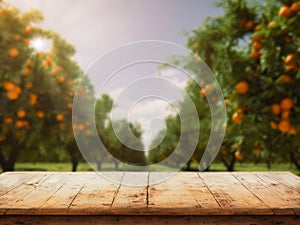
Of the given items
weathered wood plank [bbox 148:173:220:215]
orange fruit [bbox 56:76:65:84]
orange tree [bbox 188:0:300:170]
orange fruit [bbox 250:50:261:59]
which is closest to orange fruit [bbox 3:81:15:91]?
orange fruit [bbox 56:76:65:84]

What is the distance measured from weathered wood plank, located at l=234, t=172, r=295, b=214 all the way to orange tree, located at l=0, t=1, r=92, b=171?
4.02 m

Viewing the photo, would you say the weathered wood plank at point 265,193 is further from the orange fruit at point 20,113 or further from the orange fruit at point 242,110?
the orange fruit at point 20,113

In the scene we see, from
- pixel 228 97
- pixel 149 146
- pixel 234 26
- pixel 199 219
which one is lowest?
pixel 199 219

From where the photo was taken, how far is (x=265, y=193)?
2438mm

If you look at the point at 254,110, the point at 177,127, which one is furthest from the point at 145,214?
the point at 177,127

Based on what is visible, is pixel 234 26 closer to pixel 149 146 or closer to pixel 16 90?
pixel 149 146

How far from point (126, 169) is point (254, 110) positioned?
6.72 feet

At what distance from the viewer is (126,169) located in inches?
136

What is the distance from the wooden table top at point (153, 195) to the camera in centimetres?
197

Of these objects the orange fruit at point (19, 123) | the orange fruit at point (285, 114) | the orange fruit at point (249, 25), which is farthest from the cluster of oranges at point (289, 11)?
the orange fruit at point (19, 123)

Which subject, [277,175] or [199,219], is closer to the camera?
[199,219]

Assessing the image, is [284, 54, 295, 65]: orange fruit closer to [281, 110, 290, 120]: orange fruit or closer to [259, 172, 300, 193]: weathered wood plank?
[281, 110, 290, 120]: orange fruit

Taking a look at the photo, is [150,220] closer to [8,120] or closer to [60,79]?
[8,120]

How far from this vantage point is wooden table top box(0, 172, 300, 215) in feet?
6.47
